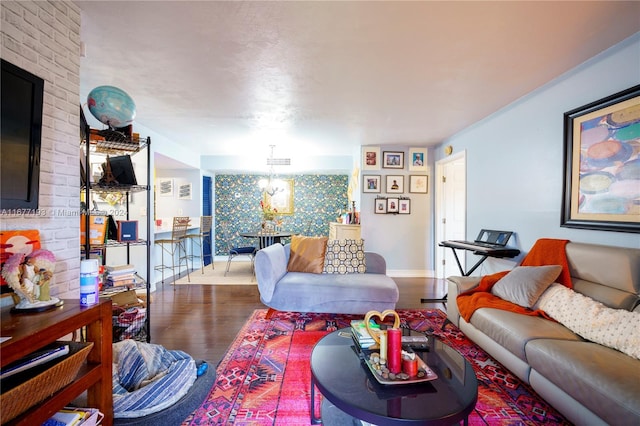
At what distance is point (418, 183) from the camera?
5.03 m

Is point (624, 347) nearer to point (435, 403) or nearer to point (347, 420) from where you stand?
point (435, 403)

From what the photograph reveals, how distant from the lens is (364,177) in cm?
505

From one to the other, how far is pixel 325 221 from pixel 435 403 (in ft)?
19.3

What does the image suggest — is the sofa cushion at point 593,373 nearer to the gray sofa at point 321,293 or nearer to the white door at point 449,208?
the gray sofa at point 321,293

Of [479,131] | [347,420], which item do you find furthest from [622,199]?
[347,420]

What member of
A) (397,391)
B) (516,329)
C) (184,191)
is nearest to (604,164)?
(516,329)

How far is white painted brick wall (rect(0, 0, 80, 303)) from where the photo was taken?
1350 mm

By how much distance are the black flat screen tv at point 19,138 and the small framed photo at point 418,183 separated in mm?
4779

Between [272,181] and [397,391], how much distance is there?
19.3 ft

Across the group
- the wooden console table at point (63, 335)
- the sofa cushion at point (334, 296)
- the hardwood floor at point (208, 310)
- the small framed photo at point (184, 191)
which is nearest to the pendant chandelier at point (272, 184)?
the small framed photo at point (184, 191)

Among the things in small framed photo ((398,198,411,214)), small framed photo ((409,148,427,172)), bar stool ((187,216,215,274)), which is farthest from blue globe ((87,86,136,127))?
small framed photo ((409,148,427,172))

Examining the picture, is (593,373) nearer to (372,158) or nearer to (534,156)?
(534,156)

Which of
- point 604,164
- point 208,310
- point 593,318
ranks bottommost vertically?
point 208,310

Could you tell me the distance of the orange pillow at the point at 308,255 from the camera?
10.7ft
